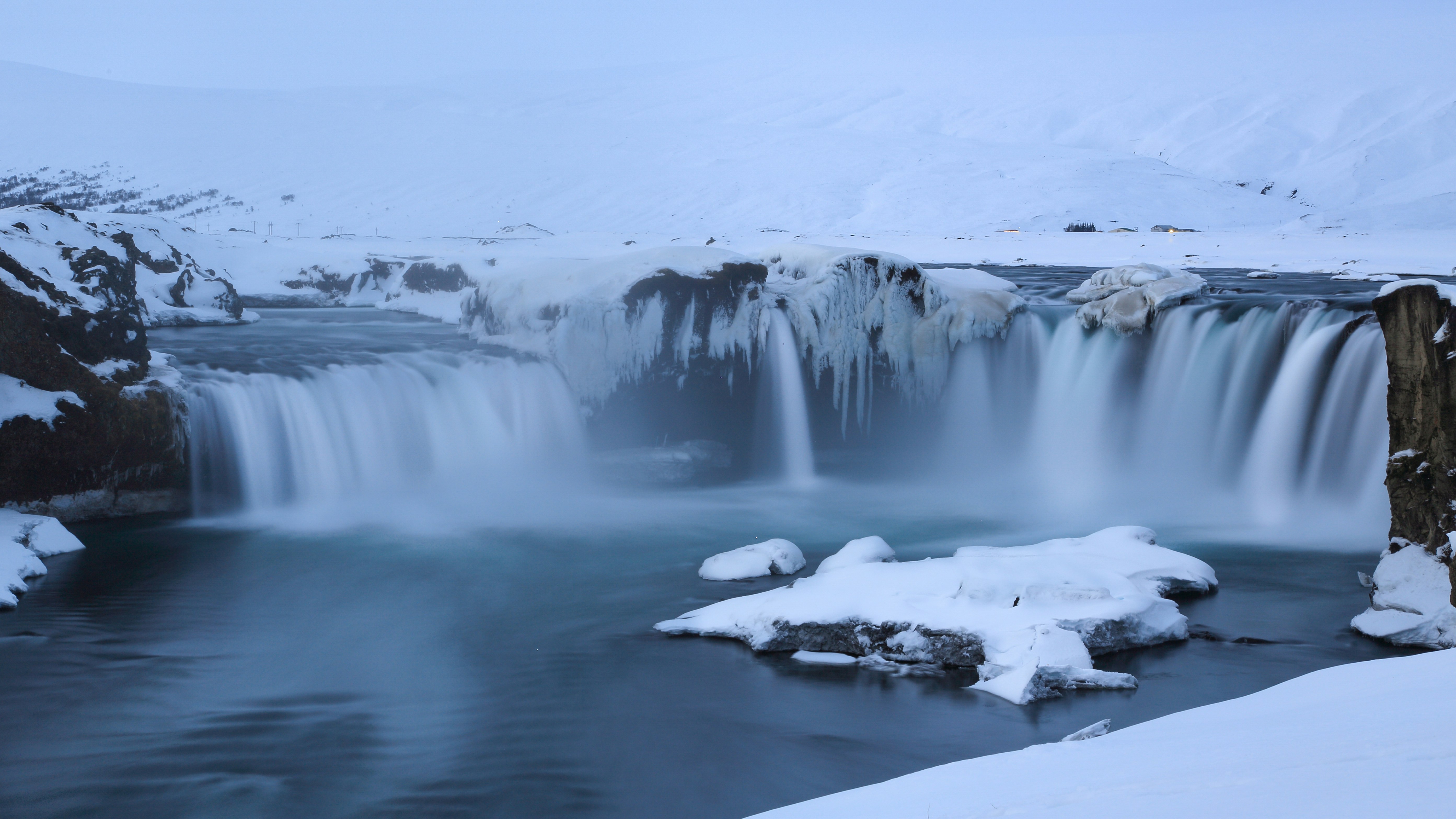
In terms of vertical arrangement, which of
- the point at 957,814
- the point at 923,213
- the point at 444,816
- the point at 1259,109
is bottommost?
the point at 444,816

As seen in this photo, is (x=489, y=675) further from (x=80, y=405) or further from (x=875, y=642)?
(x=80, y=405)

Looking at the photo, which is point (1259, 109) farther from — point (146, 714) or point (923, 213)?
point (146, 714)

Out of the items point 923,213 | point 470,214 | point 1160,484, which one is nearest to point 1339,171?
point 923,213

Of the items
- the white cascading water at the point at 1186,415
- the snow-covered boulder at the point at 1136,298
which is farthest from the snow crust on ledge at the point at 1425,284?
the snow-covered boulder at the point at 1136,298

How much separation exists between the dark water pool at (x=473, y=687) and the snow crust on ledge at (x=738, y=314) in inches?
167

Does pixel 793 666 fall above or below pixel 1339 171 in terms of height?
below

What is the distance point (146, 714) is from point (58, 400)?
222 inches

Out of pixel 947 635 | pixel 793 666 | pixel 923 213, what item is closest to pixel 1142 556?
pixel 947 635

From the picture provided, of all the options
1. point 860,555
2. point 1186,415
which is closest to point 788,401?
point 1186,415

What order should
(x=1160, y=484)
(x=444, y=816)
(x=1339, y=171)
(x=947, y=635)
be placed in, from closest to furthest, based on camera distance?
(x=444, y=816), (x=947, y=635), (x=1160, y=484), (x=1339, y=171)

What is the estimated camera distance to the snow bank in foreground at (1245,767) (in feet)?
10.2

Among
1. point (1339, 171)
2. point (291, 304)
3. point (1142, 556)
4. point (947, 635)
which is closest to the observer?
point (947, 635)

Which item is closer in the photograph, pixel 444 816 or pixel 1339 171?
pixel 444 816

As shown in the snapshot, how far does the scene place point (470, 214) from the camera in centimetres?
4478
